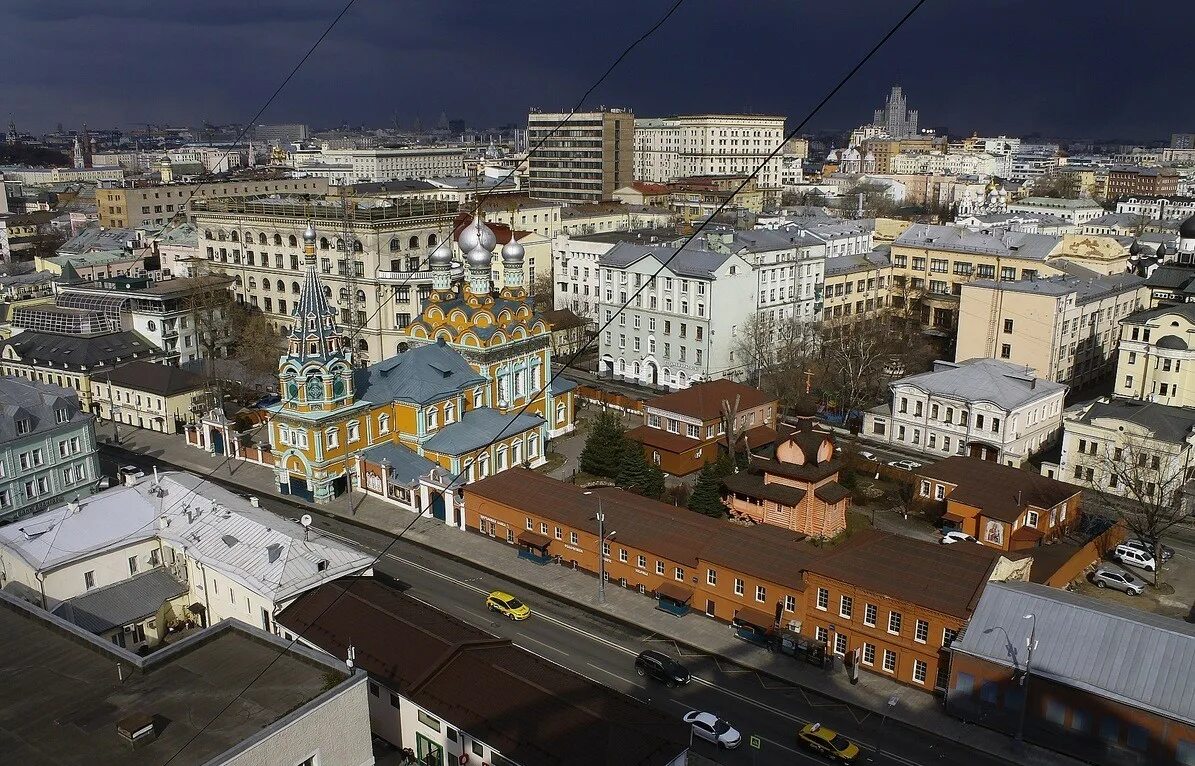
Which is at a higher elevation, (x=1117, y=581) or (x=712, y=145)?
(x=712, y=145)

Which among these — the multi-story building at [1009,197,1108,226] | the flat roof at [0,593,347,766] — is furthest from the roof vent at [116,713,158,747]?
the multi-story building at [1009,197,1108,226]

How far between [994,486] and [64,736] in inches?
1088

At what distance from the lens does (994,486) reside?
103 feet

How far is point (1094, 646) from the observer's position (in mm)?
20453

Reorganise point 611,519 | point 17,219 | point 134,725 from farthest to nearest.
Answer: point 17,219
point 611,519
point 134,725

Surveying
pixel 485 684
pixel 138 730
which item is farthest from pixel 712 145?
pixel 138 730

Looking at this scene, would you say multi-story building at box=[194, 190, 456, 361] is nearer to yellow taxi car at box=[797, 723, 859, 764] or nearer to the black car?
the black car

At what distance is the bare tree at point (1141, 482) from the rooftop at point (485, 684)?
63.6ft

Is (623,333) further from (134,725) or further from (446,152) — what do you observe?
(446,152)

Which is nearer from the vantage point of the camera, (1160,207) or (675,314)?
(675,314)

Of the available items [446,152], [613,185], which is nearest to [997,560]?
[613,185]

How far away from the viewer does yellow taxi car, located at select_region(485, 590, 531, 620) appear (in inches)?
1025

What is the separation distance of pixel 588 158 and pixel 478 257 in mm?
73658

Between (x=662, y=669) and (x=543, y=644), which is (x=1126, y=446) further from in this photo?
(x=543, y=644)
